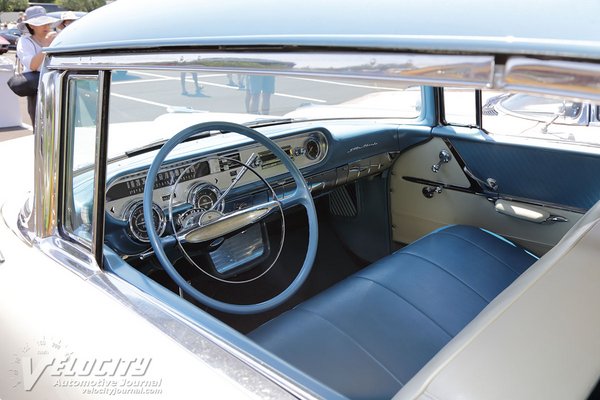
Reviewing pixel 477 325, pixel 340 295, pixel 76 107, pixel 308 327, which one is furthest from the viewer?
pixel 340 295

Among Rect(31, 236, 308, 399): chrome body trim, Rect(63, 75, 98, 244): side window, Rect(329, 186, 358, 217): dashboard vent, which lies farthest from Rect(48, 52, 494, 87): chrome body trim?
Rect(329, 186, 358, 217): dashboard vent

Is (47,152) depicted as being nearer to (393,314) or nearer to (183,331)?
(183,331)

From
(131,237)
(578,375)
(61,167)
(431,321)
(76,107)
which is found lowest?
(431,321)

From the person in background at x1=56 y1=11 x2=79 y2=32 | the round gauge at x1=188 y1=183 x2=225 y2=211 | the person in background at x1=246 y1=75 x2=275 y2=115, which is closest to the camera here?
the round gauge at x1=188 y1=183 x2=225 y2=211

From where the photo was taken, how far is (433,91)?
9.53ft

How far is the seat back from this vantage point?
3.26 ft

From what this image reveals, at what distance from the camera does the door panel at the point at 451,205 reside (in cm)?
251

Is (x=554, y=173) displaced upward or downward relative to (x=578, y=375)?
upward

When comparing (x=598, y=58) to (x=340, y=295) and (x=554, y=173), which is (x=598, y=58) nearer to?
(x=340, y=295)

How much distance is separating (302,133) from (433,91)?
2.62 ft

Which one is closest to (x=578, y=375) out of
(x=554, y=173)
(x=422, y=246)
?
(x=422, y=246)

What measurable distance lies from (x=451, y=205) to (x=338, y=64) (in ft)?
6.84

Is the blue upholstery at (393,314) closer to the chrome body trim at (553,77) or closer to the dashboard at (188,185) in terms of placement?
the dashboard at (188,185)

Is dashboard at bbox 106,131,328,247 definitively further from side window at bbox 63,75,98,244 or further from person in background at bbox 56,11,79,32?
person in background at bbox 56,11,79,32
